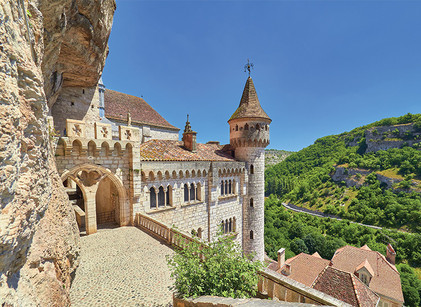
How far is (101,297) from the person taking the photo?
602 cm

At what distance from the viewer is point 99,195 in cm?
1433

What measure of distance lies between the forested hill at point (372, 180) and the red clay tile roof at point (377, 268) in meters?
47.9

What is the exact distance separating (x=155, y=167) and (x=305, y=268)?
26.3 meters

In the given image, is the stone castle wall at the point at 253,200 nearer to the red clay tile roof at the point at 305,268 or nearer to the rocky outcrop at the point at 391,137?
the red clay tile roof at the point at 305,268

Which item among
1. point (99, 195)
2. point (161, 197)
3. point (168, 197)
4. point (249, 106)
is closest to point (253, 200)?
point (168, 197)

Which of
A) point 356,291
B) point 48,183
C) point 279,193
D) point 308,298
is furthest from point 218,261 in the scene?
point 279,193

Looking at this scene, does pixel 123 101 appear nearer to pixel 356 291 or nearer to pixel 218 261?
pixel 218 261

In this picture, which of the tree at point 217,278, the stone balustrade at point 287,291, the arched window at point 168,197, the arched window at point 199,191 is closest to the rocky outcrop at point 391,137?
the arched window at point 199,191

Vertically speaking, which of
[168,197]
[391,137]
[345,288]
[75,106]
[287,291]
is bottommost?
[345,288]

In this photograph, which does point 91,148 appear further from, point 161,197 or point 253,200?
point 253,200

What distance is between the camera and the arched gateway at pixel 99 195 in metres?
10.4

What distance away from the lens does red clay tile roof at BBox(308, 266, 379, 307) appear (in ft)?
44.3

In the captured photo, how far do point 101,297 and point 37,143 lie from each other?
5.52m

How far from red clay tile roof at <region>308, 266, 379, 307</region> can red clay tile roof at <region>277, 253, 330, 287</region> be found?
8.39 meters
